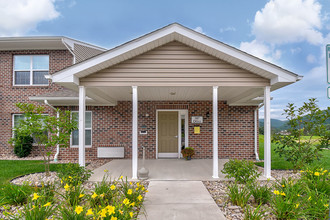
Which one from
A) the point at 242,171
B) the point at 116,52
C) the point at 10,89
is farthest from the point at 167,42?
the point at 10,89

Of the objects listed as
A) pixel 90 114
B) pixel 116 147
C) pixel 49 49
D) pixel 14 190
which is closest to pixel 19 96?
pixel 49 49

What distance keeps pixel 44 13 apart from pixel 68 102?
310 inches

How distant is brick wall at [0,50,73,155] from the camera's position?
896 centimetres

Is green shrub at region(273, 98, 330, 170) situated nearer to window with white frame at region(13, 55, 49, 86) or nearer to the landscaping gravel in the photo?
the landscaping gravel

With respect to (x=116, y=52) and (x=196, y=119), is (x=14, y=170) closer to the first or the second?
(x=116, y=52)

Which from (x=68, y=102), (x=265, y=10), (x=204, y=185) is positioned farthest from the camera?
(x=265, y=10)

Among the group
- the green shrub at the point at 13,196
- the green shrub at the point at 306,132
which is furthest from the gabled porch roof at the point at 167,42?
the green shrub at the point at 13,196

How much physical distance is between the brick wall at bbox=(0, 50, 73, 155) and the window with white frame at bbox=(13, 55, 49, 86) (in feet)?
0.61

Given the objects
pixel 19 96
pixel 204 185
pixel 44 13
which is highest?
pixel 44 13

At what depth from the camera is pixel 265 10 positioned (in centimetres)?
998

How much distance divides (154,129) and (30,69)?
6.45 m

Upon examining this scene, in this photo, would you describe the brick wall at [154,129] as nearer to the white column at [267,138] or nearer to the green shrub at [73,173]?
the white column at [267,138]

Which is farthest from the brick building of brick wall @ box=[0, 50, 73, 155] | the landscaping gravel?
the landscaping gravel

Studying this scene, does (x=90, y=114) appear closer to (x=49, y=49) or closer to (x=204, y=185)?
(x=49, y=49)
